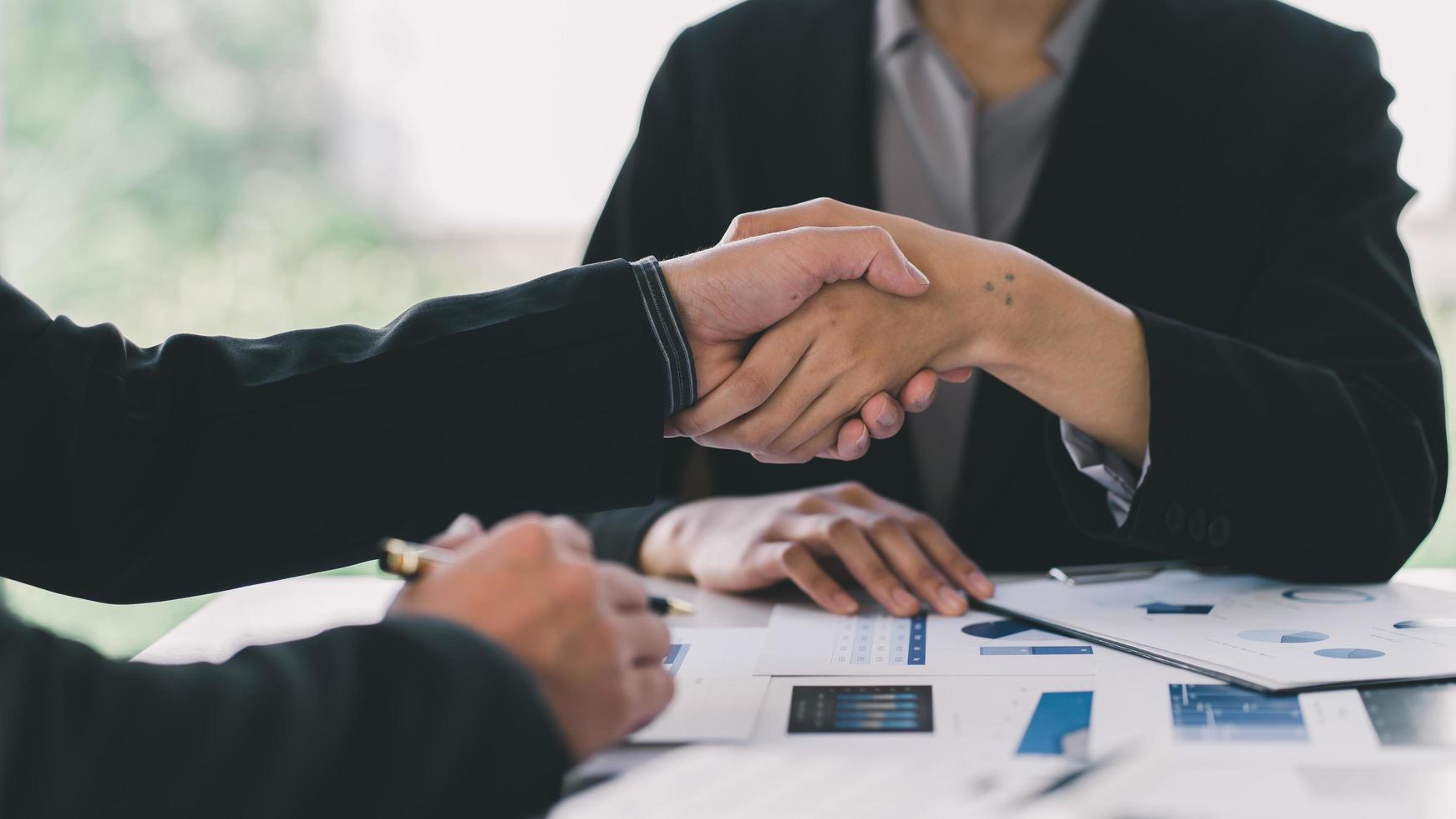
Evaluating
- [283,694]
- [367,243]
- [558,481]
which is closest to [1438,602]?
[558,481]

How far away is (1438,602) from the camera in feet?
3.23

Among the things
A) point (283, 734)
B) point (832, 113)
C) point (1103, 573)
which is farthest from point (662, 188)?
point (283, 734)

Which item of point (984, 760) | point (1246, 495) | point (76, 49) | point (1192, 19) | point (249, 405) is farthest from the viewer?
point (76, 49)

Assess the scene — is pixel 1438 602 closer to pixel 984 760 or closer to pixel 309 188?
pixel 984 760

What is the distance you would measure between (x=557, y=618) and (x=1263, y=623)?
23.1 inches

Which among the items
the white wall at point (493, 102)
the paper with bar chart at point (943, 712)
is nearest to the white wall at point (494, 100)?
the white wall at point (493, 102)

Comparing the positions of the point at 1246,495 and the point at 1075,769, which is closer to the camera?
the point at 1075,769

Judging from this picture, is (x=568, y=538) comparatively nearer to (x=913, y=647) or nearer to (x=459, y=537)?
(x=459, y=537)

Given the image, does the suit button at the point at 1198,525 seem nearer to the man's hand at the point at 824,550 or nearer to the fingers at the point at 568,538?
the man's hand at the point at 824,550

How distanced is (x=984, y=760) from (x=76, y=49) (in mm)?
3752

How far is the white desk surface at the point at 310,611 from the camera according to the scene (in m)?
0.97

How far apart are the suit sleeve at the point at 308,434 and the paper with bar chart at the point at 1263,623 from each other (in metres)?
0.37

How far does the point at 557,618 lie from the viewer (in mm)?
600

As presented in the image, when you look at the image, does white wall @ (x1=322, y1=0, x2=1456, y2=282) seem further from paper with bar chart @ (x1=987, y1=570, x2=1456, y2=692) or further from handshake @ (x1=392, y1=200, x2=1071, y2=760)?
paper with bar chart @ (x1=987, y1=570, x2=1456, y2=692)
